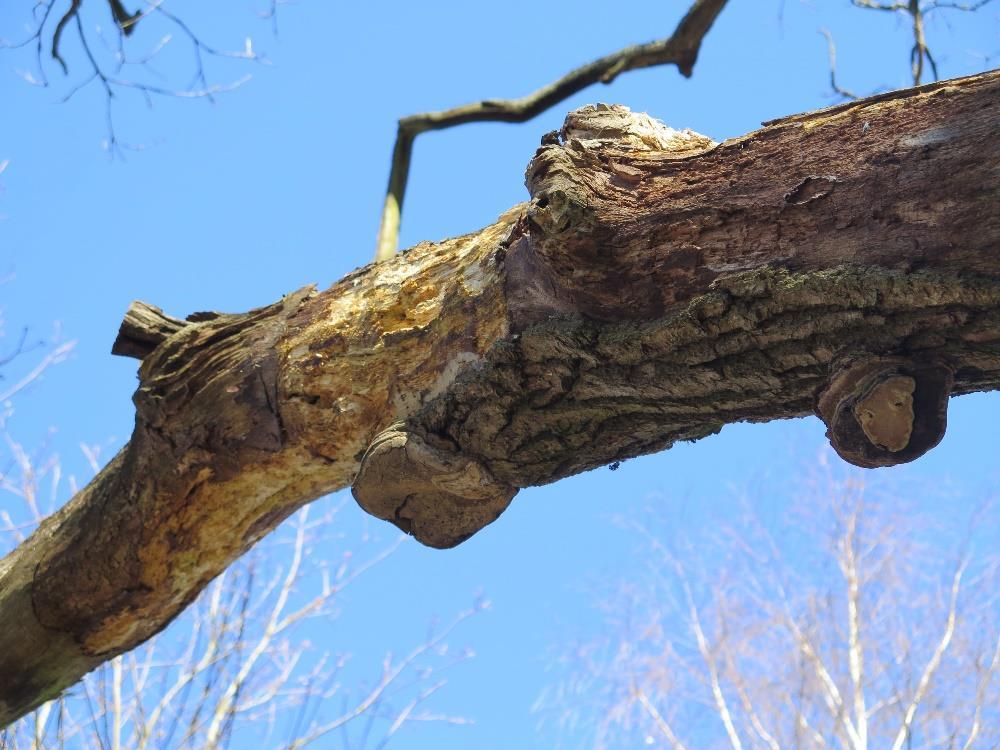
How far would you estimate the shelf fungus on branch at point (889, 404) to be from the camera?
1737 mm

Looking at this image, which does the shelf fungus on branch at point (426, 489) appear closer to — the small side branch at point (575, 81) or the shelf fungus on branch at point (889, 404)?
the shelf fungus on branch at point (889, 404)

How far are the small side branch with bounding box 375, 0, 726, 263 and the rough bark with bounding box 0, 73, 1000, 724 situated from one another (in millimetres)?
1798

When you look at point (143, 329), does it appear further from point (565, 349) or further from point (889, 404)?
point (889, 404)

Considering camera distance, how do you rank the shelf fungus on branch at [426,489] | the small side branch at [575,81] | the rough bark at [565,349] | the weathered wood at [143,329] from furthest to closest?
1. the small side branch at [575,81]
2. the weathered wood at [143,329]
3. the shelf fungus on branch at [426,489]
4. the rough bark at [565,349]

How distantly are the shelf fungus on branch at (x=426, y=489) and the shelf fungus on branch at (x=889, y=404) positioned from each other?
2.60 feet

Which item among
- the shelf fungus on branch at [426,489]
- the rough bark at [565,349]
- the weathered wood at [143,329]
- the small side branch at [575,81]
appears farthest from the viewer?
the small side branch at [575,81]

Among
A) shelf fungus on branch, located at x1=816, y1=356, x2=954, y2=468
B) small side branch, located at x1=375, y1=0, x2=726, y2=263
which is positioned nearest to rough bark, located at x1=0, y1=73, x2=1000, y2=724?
shelf fungus on branch, located at x1=816, y1=356, x2=954, y2=468

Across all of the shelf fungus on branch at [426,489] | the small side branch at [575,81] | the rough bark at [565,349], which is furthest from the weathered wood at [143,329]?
the small side branch at [575,81]

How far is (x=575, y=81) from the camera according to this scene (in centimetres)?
445

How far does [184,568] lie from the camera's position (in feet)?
9.18

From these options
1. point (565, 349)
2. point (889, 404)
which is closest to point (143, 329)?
point (565, 349)

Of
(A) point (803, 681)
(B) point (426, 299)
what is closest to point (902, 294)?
(B) point (426, 299)

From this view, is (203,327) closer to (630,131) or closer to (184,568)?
(184,568)

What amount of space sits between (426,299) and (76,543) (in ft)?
3.91
